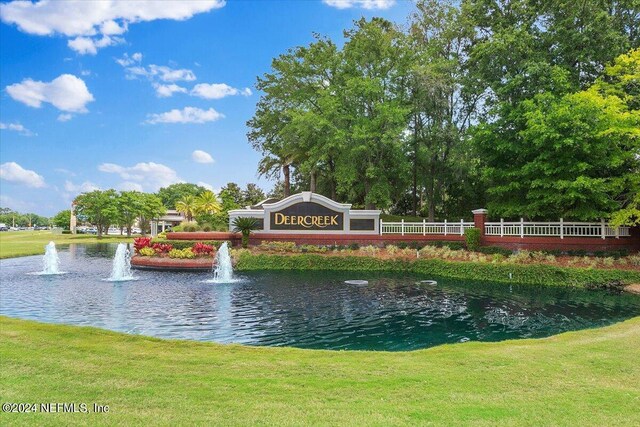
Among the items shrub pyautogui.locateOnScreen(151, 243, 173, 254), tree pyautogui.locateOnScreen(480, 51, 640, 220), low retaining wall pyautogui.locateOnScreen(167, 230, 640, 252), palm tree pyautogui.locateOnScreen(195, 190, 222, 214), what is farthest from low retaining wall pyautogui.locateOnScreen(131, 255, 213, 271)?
palm tree pyautogui.locateOnScreen(195, 190, 222, 214)

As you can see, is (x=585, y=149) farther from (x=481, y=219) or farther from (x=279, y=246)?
(x=279, y=246)

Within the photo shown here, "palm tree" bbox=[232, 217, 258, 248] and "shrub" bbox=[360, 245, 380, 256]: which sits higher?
"palm tree" bbox=[232, 217, 258, 248]

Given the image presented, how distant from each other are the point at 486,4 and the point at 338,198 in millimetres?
20079

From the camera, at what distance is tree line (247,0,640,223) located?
1964 cm

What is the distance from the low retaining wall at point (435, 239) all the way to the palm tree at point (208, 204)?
1896cm

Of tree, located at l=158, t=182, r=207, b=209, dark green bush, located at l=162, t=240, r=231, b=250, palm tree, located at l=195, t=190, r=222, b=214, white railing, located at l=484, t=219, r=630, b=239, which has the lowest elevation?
dark green bush, located at l=162, t=240, r=231, b=250

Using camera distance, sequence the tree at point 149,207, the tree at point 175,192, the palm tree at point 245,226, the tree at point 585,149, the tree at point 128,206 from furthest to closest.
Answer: the tree at point 175,192 < the tree at point 149,207 < the tree at point 128,206 < the palm tree at point 245,226 < the tree at point 585,149

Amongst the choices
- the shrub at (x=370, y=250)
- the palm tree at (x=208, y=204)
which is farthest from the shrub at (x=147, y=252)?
the palm tree at (x=208, y=204)

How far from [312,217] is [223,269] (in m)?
9.01

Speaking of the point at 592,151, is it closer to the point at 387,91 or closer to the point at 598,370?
the point at 387,91

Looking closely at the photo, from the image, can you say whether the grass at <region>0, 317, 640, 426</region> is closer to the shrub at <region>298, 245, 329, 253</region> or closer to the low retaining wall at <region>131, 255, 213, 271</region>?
the low retaining wall at <region>131, 255, 213, 271</region>

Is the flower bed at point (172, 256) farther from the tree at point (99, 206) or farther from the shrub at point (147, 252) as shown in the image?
the tree at point (99, 206)

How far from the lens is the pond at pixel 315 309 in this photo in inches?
373

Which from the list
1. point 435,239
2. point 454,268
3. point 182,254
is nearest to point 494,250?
point 454,268
